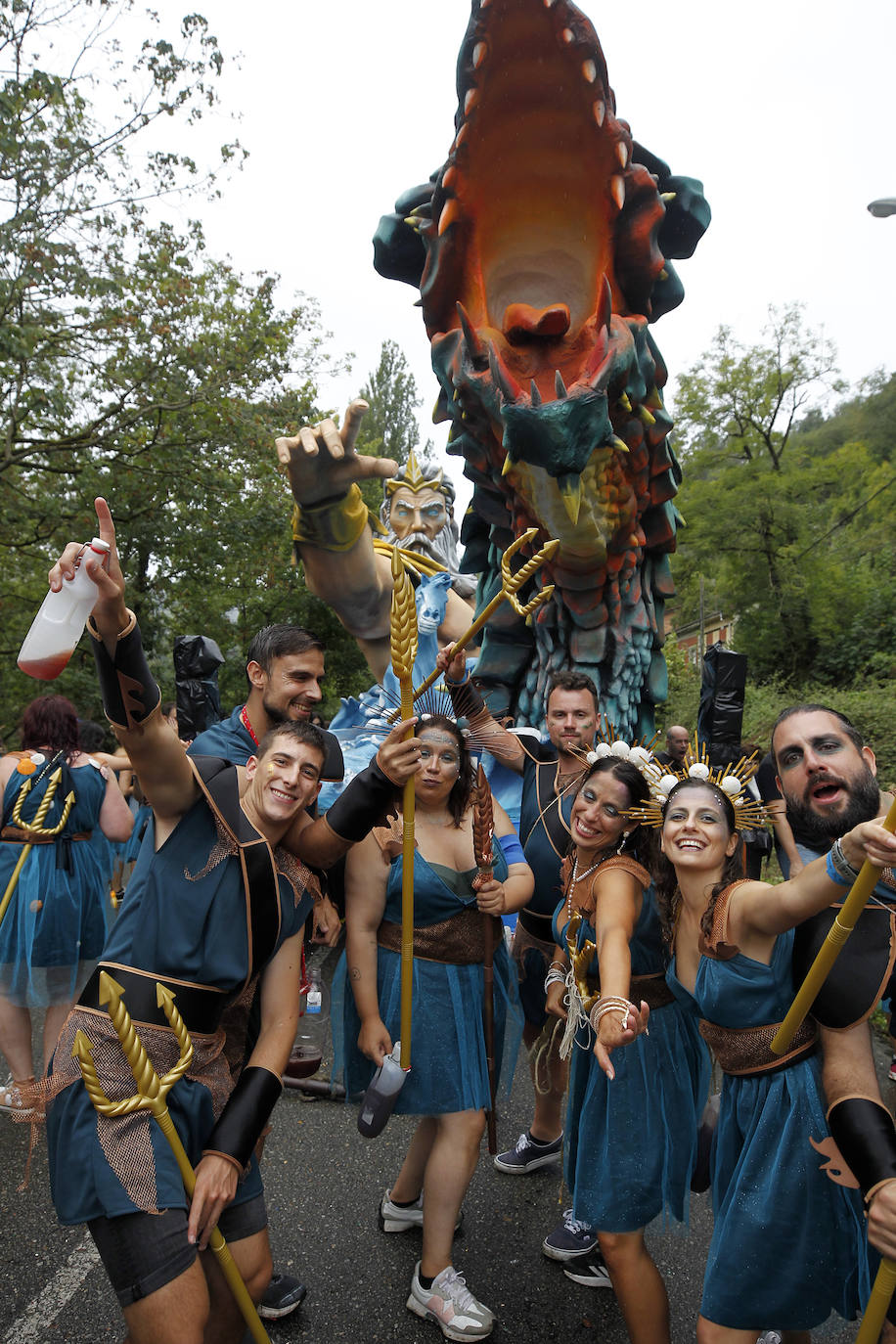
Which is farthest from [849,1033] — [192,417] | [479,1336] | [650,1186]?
[192,417]

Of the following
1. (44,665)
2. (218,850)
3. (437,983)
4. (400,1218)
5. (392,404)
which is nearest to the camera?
(44,665)

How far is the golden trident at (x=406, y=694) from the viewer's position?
200 centimetres

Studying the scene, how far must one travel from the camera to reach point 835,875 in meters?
1.51

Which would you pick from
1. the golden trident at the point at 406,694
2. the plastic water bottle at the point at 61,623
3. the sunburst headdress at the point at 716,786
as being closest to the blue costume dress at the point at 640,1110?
the sunburst headdress at the point at 716,786

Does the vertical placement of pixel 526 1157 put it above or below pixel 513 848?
below

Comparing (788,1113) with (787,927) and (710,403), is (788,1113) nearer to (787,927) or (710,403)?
(787,927)

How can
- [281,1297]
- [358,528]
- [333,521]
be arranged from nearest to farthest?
[281,1297]
[333,521]
[358,528]

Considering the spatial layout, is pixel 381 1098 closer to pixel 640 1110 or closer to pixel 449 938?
pixel 449 938

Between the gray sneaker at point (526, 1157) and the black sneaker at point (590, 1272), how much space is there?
1.80 feet

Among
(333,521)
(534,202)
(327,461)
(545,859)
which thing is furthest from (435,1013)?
(534,202)

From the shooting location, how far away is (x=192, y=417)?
31.7 ft

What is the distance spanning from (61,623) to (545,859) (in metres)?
1.88

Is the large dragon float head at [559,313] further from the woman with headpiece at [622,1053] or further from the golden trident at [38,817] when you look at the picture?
the golden trident at [38,817]

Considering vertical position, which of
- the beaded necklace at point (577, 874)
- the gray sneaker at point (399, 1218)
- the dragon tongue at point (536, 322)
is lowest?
the gray sneaker at point (399, 1218)
